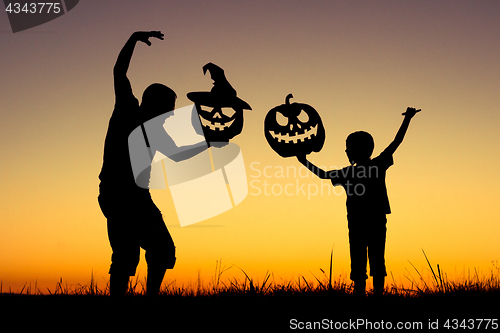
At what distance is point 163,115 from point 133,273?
5.63 ft

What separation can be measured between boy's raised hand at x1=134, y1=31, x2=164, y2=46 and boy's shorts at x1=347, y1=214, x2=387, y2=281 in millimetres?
3030

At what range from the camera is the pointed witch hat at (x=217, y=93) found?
19.3 feet

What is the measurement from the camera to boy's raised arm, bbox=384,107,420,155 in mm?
5469

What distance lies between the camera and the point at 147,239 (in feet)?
16.1

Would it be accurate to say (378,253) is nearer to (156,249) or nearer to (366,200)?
(366,200)

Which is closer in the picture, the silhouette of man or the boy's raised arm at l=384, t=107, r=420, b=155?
the silhouette of man

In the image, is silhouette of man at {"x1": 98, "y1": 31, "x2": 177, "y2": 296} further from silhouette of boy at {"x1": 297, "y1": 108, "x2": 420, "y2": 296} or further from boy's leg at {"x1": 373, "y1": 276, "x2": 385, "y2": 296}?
boy's leg at {"x1": 373, "y1": 276, "x2": 385, "y2": 296}

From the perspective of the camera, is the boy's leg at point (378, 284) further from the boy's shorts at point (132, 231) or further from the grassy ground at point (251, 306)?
the boy's shorts at point (132, 231)

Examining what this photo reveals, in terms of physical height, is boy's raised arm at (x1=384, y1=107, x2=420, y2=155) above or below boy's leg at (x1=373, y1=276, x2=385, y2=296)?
above

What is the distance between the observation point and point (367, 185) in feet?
17.8

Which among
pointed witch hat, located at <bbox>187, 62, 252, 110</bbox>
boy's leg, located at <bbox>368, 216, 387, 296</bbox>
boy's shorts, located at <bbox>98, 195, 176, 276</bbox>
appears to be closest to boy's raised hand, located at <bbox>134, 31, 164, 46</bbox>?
pointed witch hat, located at <bbox>187, 62, 252, 110</bbox>

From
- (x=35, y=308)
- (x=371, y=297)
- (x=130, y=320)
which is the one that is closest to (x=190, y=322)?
(x=130, y=320)

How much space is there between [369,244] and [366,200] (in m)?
0.49

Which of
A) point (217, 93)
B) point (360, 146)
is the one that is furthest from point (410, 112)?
point (217, 93)
